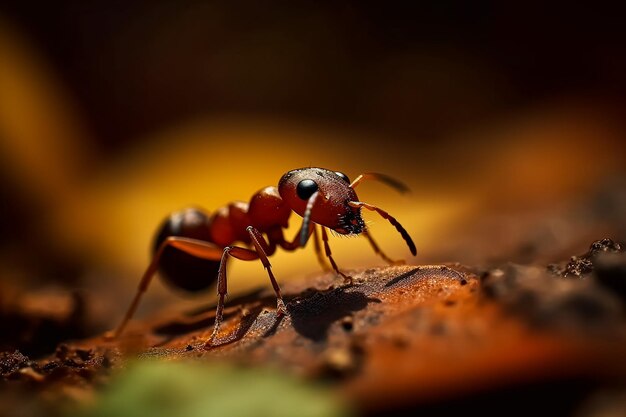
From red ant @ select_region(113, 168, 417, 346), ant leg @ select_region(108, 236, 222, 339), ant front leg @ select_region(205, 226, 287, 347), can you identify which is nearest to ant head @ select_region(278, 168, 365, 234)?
red ant @ select_region(113, 168, 417, 346)

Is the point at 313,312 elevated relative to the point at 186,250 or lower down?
lower down

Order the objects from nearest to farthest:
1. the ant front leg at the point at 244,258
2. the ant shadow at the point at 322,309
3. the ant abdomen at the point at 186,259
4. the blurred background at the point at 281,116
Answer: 1. the ant shadow at the point at 322,309
2. the ant front leg at the point at 244,258
3. the ant abdomen at the point at 186,259
4. the blurred background at the point at 281,116

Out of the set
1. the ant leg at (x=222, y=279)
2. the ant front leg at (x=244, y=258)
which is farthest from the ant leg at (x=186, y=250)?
the ant leg at (x=222, y=279)

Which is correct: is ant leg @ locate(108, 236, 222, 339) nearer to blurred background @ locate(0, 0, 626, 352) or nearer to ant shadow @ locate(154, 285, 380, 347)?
ant shadow @ locate(154, 285, 380, 347)

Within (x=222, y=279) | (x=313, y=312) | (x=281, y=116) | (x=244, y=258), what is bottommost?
(x=313, y=312)

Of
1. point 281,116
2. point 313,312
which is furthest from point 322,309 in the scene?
point 281,116

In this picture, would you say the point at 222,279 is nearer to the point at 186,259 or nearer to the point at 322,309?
the point at 322,309

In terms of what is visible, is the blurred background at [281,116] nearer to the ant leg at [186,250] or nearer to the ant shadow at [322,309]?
the ant leg at [186,250]
